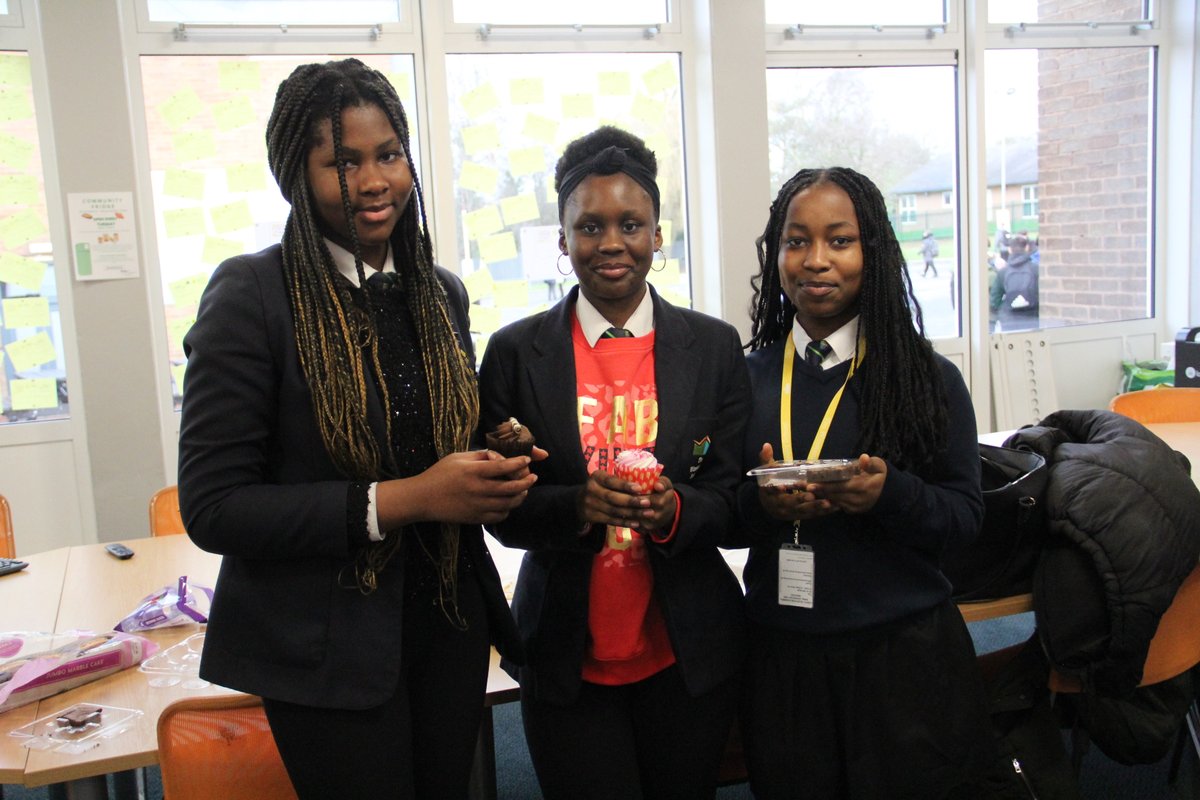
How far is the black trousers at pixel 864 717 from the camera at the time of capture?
1.62 meters

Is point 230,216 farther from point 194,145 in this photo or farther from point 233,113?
point 233,113

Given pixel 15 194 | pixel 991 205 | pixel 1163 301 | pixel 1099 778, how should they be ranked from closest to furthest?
pixel 1099 778 < pixel 15 194 < pixel 991 205 < pixel 1163 301

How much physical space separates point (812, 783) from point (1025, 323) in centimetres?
458

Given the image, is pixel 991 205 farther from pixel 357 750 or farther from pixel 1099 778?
pixel 357 750

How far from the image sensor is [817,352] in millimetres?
1773

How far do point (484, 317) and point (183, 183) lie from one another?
1494 mm

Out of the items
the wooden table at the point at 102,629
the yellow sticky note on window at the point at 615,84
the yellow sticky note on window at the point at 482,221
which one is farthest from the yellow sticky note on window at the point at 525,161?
the wooden table at the point at 102,629

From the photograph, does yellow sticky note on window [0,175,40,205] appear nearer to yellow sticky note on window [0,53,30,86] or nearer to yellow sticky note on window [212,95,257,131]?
yellow sticky note on window [0,53,30,86]

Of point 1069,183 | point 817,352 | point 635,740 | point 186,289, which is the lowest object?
point 635,740

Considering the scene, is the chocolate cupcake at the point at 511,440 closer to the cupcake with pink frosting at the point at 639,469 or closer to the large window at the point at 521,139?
the cupcake with pink frosting at the point at 639,469

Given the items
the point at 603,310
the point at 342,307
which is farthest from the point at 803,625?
the point at 342,307

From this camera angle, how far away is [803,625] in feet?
5.38

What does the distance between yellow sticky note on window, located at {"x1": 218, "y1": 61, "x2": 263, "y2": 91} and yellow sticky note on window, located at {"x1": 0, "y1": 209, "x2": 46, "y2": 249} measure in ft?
3.31

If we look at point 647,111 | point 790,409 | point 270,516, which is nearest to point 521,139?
point 647,111
